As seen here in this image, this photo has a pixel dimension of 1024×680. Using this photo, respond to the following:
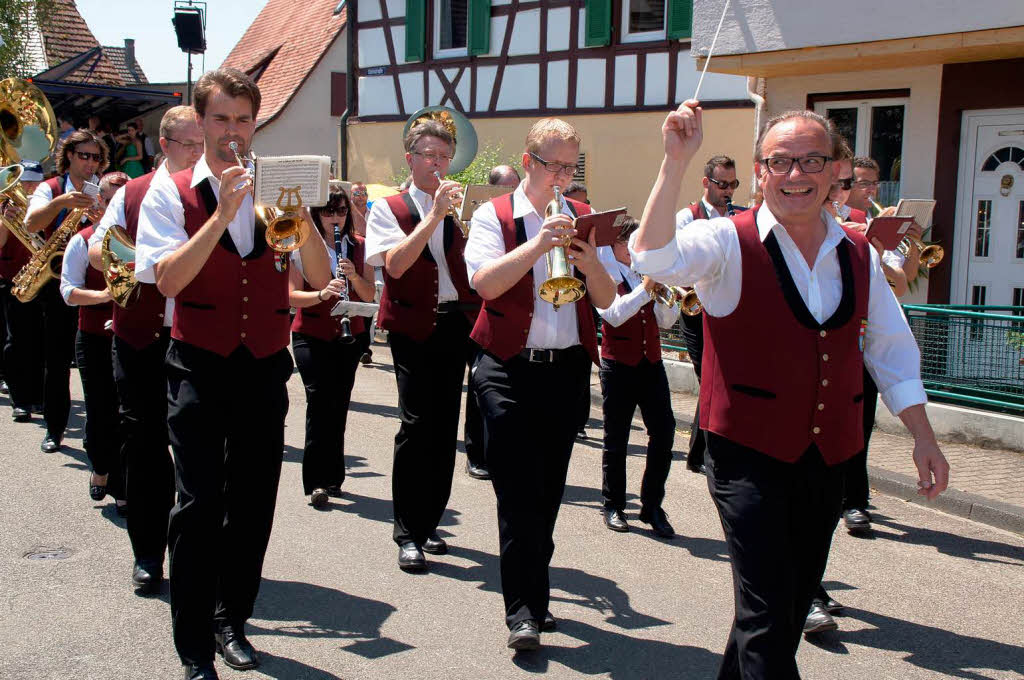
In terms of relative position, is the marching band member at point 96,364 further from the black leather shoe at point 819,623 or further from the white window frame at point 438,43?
the white window frame at point 438,43

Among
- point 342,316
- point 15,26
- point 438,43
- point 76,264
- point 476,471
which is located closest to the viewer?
point 76,264

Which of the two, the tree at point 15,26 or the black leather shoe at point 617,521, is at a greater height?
the tree at point 15,26

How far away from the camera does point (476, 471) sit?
7383 mm

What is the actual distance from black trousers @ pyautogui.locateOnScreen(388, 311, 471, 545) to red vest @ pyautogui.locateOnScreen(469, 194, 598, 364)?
1.01 metres

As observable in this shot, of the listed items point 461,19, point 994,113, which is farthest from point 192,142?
point 461,19

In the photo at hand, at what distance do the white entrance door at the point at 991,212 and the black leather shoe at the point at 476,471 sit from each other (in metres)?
6.91

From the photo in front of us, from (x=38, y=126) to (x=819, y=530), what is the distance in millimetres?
8368

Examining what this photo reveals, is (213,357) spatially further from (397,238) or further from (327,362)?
(327,362)

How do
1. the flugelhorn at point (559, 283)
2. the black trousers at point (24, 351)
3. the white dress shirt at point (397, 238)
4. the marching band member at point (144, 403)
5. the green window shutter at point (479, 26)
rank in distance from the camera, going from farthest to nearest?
the green window shutter at point (479, 26), the black trousers at point (24, 351), the white dress shirt at point (397, 238), the marching band member at point (144, 403), the flugelhorn at point (559, 283)

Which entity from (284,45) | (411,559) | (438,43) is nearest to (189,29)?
(438,43)

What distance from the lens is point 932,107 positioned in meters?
11.9

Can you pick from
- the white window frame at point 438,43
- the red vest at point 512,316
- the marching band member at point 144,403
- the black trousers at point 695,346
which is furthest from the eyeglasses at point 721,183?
the white window frame at point 438,43

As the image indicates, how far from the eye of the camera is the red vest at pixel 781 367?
10.3 feet

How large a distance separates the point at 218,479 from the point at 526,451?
1.17 metres
